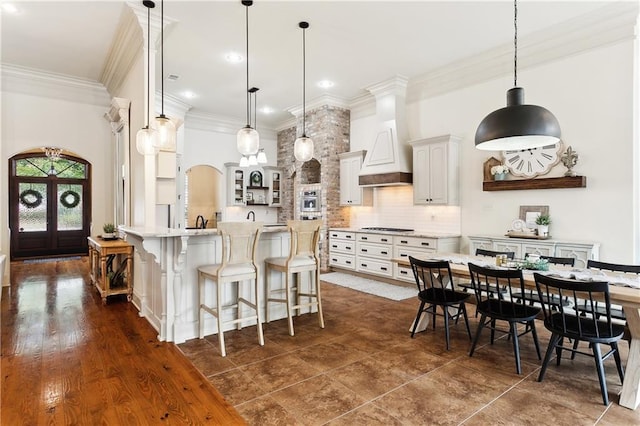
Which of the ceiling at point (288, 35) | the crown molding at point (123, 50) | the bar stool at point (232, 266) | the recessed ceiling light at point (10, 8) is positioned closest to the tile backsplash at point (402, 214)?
the ceiling at point (288, 35)

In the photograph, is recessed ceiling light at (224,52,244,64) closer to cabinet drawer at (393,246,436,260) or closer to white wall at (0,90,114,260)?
white wall at (0,90,114,260)

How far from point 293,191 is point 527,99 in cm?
585

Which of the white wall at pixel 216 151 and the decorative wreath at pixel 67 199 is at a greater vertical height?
→ the white wall at pixel 216 151

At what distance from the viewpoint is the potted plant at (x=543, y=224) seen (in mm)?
4675

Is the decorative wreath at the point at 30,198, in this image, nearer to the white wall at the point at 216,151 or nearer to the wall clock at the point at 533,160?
the white wall at the point at 216,151

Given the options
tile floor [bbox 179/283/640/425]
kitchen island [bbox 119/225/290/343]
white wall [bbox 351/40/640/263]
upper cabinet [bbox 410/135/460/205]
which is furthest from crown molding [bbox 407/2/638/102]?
kitchen island [bbox 119/225/290/343]

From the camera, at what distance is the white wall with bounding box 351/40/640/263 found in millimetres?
4156

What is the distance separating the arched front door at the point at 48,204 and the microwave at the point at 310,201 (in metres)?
6.63

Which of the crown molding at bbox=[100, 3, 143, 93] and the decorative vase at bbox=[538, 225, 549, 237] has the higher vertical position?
the crown molding at bbox=[100, 3, 143, 93]

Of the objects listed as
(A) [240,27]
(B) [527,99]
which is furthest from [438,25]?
(A) [240,27]

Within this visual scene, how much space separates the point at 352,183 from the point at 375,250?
158 centimetres

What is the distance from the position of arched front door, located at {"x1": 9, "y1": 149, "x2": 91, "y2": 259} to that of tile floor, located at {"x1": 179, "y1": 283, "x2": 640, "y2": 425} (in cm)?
876

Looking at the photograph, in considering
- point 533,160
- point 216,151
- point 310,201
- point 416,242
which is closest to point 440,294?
point 416,242

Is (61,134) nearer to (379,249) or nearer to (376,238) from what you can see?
(376,238)
